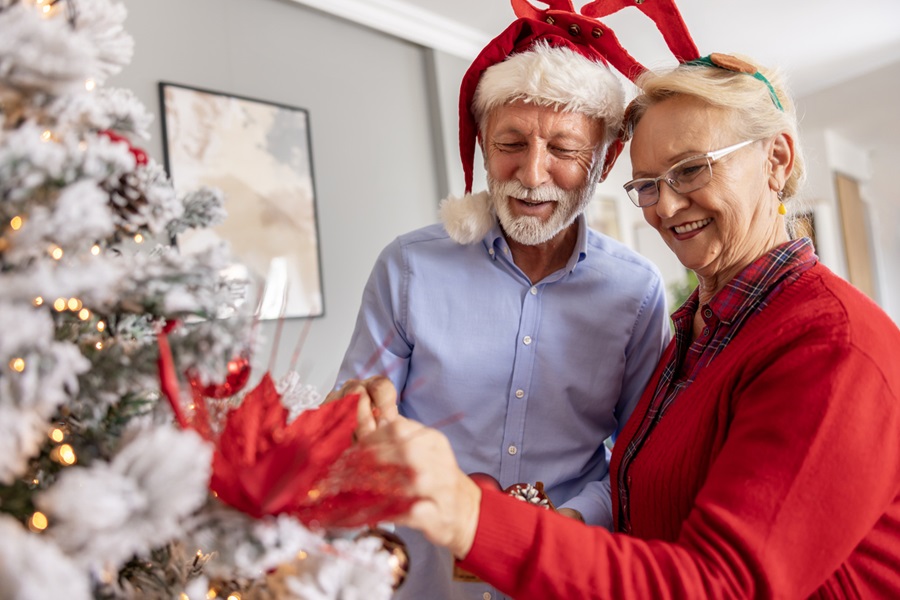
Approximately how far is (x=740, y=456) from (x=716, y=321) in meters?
0.31

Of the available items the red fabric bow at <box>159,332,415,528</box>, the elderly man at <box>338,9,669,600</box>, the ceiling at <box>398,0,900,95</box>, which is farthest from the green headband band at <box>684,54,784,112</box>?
the ceiling at <box>398,0,900,95</box>

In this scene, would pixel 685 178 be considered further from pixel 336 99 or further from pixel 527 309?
pixel 336 99

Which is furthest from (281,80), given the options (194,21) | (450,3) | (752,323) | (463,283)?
(752,323)

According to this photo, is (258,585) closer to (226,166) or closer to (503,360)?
(503,360)

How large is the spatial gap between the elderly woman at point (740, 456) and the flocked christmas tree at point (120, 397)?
0.12 meters

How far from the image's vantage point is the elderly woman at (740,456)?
716mm

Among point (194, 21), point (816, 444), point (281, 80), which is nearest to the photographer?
point (816, 444)

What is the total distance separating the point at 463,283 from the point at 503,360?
0.18 metres

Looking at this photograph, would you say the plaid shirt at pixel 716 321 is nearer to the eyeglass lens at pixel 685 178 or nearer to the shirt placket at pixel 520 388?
the eyeglass lens at pixel 685 178

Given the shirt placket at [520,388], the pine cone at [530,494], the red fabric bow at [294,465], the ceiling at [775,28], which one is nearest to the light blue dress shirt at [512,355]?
the shirt placket at [520,388]

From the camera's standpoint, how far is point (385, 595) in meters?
0.51

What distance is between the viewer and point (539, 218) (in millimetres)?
1383

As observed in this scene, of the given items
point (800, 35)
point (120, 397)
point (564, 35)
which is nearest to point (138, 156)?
point (120, 397)

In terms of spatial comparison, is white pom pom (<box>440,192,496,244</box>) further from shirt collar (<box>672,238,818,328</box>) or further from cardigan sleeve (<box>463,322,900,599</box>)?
cardigan sleeve (<box>463,322,900,599</box>)
